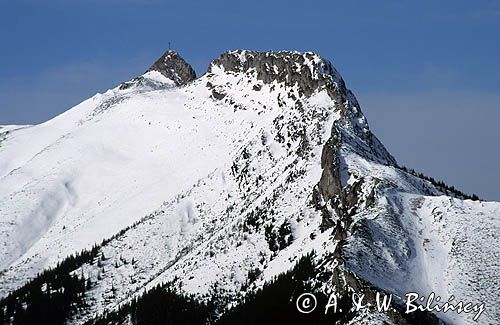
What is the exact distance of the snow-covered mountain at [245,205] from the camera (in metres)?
86.5

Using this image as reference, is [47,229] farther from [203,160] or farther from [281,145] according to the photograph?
[281,145]

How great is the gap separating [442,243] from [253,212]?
32829mm

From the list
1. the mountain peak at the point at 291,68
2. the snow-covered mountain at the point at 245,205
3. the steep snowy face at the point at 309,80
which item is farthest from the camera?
the mountain peak at the point at 291,68

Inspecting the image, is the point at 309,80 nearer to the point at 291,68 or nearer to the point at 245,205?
the point at 291,68

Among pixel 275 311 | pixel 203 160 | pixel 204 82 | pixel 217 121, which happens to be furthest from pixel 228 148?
pixel 275 311

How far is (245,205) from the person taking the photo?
401ft

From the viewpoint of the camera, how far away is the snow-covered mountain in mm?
86500

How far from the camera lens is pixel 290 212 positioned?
10919cm

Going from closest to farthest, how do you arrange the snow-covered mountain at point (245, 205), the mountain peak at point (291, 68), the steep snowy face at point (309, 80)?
the snow-covered mountain at point (245, 205)
the steep snowy face at point (309, 80)
the mountain peak at point (291, 68)

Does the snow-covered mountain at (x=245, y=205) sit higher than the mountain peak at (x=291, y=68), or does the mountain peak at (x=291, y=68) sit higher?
the mountain peak at (x=291, y=68)

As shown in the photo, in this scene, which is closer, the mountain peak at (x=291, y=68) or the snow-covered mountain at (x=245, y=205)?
the snow-covered mountain at (x=245, y=205)

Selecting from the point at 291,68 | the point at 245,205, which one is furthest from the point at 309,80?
the point at 245,205

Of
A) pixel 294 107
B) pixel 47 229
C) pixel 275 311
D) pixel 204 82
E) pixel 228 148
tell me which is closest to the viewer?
pixel 275 311

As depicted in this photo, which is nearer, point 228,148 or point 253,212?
point 253,212
